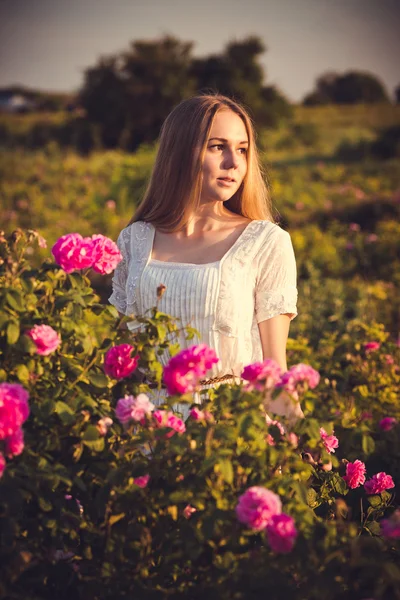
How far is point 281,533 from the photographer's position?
4.59 feet

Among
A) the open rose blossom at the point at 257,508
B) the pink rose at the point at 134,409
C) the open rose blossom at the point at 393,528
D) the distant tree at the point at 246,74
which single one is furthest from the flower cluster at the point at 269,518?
the distant tree at the point at 246,74

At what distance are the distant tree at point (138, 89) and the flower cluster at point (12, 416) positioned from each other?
75.8 ft

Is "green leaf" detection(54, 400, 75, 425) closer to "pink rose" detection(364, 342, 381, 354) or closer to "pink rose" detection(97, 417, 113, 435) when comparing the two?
"pink rose" detection(97, 417, 113, 435)

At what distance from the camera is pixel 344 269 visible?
7.44m

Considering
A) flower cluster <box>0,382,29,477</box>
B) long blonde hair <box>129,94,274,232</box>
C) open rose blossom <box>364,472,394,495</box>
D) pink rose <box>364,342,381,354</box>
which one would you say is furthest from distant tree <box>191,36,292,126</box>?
flower cluster <box>0,382,29,477</box>

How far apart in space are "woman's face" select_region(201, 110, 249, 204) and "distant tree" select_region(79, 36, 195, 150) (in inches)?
867

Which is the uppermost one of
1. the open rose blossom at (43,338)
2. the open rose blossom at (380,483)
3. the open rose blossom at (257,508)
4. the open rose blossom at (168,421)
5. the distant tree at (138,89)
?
the distant tree at (138,89)

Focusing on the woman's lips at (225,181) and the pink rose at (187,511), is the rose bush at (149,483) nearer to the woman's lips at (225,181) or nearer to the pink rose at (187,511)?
the pink rose at (187,511)

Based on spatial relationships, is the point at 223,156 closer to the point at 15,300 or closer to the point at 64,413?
the point at 15,300

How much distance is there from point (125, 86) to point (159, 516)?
82.8 feet

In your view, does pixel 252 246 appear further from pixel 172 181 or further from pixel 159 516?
pixel 159 516

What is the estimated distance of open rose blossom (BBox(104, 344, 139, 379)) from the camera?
5.62ft

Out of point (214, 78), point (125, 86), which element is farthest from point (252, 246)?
point (214, 78)

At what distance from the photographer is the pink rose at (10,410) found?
1.46 meters
